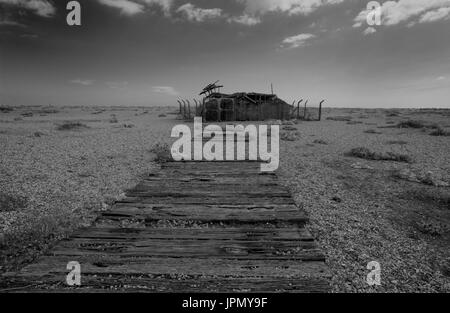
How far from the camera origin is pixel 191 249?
3793mm

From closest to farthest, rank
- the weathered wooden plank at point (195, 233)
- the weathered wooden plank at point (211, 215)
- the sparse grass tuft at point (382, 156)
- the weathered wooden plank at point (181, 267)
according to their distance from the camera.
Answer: the weathered wooden plank at point (181, 267) → the weathered wooden plank at point (195, 233) → the weathered wooden plank at point (211, 215) → the sparse grass tuft at point (382, 156)

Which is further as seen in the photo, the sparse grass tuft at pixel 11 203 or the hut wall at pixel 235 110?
the hut wall at pixel 235 110

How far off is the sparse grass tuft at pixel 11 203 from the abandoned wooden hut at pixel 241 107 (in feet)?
82.7

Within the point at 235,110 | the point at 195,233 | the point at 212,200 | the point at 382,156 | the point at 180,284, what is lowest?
the point at 180,284

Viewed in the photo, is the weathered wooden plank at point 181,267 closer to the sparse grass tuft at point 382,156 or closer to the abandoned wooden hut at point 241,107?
the sparse grass tuft at point 382,156

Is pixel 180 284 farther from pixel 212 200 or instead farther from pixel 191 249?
pixel 212 200

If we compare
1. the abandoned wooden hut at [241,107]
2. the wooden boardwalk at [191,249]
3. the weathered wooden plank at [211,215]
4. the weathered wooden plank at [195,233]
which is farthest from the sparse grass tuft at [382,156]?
the abandoned wooden hut at [241,107]

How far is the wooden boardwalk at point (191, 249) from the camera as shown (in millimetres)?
3076

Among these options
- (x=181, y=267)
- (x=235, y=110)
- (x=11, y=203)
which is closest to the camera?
(x=181, y=267)

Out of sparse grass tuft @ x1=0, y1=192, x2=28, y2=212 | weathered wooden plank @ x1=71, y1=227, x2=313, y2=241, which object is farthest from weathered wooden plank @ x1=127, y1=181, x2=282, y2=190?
sparse grass tuft @ x1=0, y1=192, x2=28, y2=212

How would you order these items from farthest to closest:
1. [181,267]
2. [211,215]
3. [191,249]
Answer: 1. [211,215]
2. [191,249]
3. [181,267]

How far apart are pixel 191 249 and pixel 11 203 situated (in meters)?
4.45

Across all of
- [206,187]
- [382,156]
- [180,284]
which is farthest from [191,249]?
[382,156]
